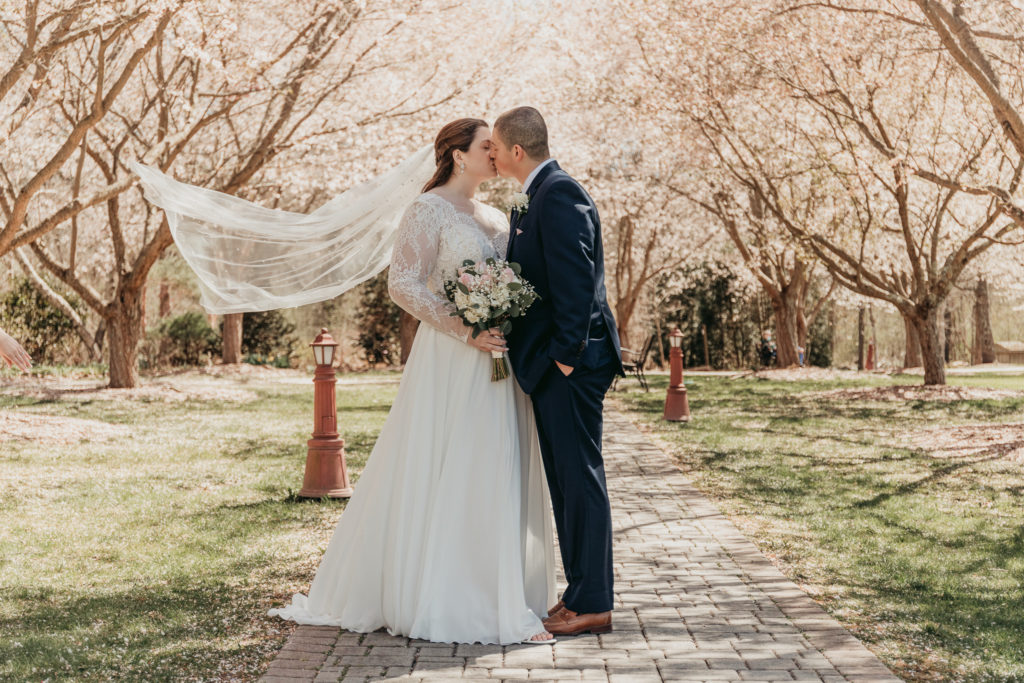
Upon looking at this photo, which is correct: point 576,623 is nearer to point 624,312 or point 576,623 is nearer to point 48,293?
point 48,293

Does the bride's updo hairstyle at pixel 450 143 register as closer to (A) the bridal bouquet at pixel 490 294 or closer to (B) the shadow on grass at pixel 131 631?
(A) the bridal bouquet at pixel 490 294

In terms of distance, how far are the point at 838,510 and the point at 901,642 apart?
3.49 meters

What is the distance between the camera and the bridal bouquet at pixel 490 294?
186 inches

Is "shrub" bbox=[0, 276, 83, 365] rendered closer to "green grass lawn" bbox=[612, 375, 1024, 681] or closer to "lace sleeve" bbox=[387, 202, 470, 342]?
"green grass lawn" bbox=[612, 375, 1024, 681]

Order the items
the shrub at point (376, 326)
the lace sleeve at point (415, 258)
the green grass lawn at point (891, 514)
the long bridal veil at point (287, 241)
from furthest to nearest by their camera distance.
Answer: the shrub at point (376, 326)
the long bridal veil at point (287, 241)
the lace sleeve at point (415, 258)
the green grass lawn at point (891, 514)

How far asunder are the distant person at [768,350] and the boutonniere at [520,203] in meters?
26.9

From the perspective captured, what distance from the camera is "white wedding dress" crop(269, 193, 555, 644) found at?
4.77 metres

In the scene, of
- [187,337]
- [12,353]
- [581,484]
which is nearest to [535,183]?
[581,484]

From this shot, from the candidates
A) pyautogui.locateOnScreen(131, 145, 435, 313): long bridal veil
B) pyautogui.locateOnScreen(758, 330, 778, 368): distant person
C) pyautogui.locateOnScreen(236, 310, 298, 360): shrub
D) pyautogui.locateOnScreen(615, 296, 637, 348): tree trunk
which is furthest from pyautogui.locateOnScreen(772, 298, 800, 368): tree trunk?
pyautogui.locateOnScreen(131, 145, 435, 313): long bridal veil

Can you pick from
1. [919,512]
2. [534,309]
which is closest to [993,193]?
[919,512]

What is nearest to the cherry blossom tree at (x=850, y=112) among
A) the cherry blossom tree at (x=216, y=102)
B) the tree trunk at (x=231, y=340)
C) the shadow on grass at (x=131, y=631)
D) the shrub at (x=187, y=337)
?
the cherry blossom tree at (x=216, y=102)

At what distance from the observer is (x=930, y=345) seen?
61.2 feet

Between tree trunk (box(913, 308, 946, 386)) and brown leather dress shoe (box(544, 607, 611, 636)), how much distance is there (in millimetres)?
15219

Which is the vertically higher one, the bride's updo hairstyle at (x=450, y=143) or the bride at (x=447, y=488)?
the bride's updo hairstyle at (x=450, y=143)
